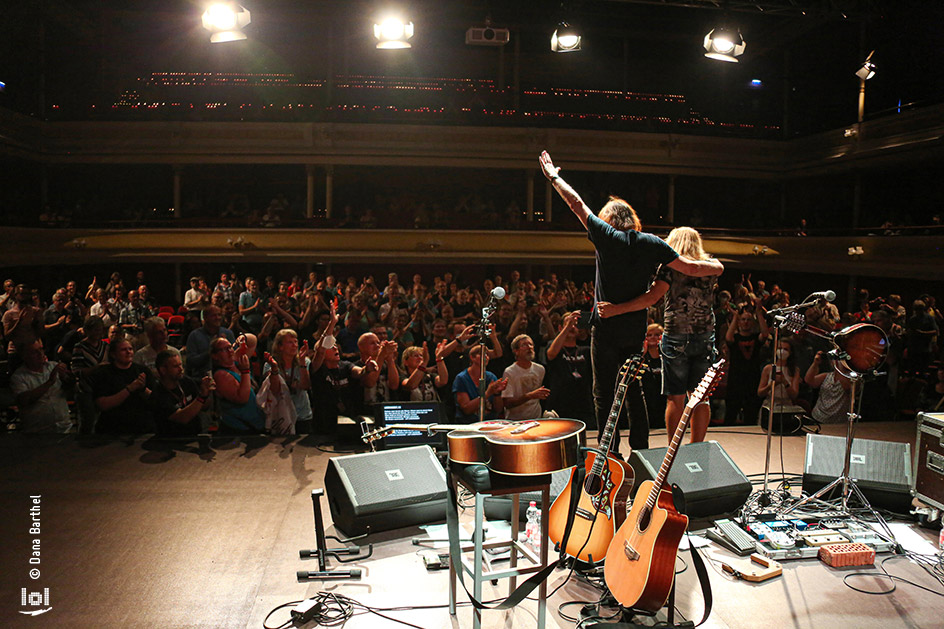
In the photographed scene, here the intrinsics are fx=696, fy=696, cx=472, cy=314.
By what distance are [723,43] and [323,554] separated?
24.3ft

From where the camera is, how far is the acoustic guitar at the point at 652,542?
2738 millimetres

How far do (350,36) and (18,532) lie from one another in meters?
15.5

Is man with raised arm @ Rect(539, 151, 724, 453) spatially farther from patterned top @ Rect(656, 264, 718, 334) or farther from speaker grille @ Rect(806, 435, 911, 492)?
speaker grille @ Rect(806, 435, 911, 492)

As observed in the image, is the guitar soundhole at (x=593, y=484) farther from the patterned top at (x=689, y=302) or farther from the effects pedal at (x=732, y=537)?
the patterned top at (x=689, y=302)

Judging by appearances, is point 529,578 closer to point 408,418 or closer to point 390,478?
point 390,478

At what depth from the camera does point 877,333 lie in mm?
3822

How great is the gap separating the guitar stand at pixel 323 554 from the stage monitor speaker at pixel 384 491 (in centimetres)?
11

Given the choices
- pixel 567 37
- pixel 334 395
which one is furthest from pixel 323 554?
pixel 567 37

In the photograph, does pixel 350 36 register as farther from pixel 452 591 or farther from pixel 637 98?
pixel 452 591

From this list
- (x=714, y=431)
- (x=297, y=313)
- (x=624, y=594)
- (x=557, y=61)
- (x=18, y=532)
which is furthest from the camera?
(x=557, y=61)

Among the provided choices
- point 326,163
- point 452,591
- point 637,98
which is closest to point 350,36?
point 326,163

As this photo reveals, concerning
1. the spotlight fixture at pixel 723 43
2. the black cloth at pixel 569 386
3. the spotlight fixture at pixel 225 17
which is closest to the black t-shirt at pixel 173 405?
the black cloth at pixel 569 386

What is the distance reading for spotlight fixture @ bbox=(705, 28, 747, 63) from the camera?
→ 8.09 meters

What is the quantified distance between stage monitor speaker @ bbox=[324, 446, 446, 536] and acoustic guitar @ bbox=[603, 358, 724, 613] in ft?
3.97
